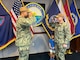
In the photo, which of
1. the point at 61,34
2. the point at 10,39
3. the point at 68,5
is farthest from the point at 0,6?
the point at 68,5

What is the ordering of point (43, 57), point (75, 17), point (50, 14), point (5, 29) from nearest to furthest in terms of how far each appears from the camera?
point (5, 29), point (43, 57), point (50, 14), point (75, 17)

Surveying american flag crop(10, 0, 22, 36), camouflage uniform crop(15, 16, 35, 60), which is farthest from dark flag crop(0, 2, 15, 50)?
camouflage uniform crop(15, 16, 35, 60)

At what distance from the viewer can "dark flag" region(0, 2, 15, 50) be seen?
4.85 metres

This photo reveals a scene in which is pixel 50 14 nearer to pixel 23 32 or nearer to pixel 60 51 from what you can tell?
pixel 60 51

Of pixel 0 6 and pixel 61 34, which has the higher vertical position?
pixel 0 6

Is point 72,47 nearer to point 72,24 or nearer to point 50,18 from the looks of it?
point 72,24

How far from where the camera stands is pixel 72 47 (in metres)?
6.60

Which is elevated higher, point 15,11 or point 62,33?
point 15,11

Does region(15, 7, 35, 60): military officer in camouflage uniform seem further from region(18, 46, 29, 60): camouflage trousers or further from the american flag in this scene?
the american flag

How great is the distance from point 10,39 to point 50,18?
4.60 feet

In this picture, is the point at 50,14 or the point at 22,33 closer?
the point at 22,33

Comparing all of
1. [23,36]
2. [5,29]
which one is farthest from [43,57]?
[23,36]

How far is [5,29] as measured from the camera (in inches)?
192

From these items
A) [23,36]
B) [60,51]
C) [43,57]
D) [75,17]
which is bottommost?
[43,57]
